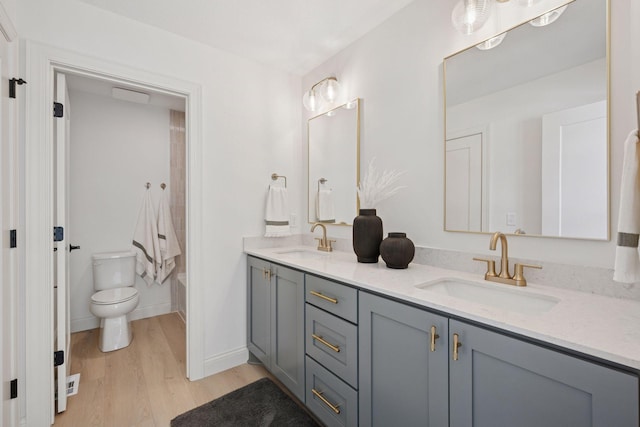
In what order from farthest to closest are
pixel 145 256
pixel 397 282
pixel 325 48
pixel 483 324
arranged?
pixel 145 256 → pixel 325 48 → pixel 397 282 → pixel 483 324

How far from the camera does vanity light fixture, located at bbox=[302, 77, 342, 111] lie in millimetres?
2277

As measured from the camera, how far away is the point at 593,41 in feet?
3.79

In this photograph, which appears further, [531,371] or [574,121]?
[574,121]

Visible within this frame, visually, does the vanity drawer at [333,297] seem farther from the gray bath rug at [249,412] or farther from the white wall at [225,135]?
the white wall at [225,135]

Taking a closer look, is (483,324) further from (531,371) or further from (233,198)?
(233,198)

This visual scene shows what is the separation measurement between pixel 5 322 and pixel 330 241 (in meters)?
1.83

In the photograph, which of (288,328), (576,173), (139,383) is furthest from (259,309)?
(576,173)

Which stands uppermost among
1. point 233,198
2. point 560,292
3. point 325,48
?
point 325,48

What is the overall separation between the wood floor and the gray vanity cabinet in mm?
288

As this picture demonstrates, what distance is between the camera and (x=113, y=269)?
2828 millimetres

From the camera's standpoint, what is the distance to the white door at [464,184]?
149 centimetres

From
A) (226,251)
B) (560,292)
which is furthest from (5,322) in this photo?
(560,292)

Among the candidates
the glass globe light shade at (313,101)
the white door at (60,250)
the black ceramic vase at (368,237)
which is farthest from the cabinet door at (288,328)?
the glass globe light shade at (313,101)

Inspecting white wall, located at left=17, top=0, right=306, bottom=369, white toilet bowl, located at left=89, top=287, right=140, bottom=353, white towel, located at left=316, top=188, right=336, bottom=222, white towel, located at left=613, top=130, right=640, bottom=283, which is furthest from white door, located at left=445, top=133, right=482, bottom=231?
white toilet bowl, located at left=89, top=287, right=140, bottom=353
